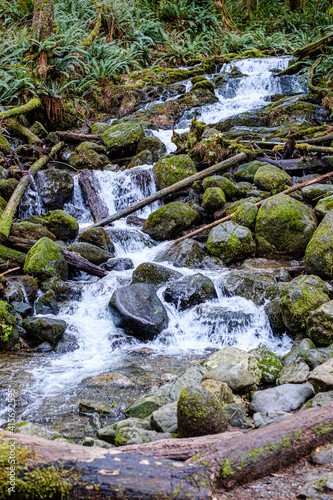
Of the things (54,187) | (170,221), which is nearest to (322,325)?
(170,221)

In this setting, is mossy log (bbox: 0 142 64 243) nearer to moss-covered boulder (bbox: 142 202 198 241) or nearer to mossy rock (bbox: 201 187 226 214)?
moss-covered boulder (bbox: 142 202 198 241)

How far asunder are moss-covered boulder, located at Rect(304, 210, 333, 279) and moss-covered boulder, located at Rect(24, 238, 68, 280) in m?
4.39

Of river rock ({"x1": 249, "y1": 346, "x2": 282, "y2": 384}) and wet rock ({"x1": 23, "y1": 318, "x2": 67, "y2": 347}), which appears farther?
wet rock ({"x1": 23, "y1": 318, "x2": 67, "y2": 347})

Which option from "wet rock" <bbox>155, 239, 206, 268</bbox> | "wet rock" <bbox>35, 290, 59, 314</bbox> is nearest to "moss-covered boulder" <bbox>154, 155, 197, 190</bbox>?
"wet rock" <bbox>155, 239, 206, 268</bbox>

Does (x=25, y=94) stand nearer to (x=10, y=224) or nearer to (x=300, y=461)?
(x=10, y=224)

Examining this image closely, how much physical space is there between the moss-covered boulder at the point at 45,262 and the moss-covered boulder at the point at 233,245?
299cm

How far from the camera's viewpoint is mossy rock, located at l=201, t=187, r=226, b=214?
854 cm

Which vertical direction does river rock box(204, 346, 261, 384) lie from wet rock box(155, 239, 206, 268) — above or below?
above

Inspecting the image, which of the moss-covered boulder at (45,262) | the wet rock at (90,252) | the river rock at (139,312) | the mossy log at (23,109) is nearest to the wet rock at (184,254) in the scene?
the wet rock at (90,252)

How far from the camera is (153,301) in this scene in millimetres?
5879

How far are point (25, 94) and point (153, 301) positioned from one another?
10032 mm

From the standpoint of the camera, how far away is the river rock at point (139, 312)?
5.58 meters

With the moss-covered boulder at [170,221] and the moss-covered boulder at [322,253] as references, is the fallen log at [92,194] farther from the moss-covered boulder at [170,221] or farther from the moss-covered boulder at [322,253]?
the moss-covered boulder at [322,253]

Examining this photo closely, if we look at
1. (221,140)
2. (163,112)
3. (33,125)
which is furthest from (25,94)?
(221,140)
